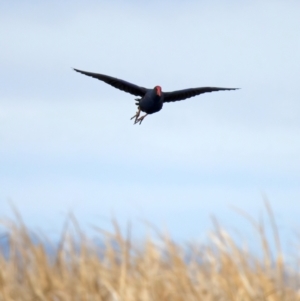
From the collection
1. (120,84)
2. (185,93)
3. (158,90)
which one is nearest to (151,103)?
(158,90)

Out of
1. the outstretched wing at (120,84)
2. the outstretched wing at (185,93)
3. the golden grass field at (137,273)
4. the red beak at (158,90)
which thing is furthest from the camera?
the outstretched wing at (185,93)

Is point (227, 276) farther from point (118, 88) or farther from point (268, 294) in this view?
point (118, 88)

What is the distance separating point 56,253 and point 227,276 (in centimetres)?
176

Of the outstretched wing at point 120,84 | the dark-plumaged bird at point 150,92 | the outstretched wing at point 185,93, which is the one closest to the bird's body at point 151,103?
the dark-plumaged bird at point 150,92

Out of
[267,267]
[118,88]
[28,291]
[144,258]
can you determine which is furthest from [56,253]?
[118,88]

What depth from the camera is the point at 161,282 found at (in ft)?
20.6

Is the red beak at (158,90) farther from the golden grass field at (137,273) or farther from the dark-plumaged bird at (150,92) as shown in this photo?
the golden grass field at (137,273)

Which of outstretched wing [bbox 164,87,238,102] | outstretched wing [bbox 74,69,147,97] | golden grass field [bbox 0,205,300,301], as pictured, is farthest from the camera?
outstretched wing [bbox 164,87,238,102]

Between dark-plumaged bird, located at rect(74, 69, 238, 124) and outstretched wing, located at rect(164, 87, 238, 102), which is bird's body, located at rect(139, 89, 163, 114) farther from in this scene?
outstretched wing, located at rect(164, 87, 238, 102)

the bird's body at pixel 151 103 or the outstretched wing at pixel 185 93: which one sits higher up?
the outstretched wing at pixel 185 93

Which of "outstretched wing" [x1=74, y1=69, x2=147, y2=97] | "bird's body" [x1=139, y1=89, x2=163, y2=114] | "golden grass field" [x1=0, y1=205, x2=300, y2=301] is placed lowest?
"golden grass field" [x1=0, y1=205, x2=300, y2=301]

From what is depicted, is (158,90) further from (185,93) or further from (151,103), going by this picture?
(185,93)

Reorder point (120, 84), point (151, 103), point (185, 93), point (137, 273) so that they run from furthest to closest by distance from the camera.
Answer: point (185, 93) < point (120, 84) < point (151, 103) < point (137, 273)

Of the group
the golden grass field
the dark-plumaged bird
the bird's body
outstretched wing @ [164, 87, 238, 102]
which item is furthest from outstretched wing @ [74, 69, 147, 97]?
the golden grass field
